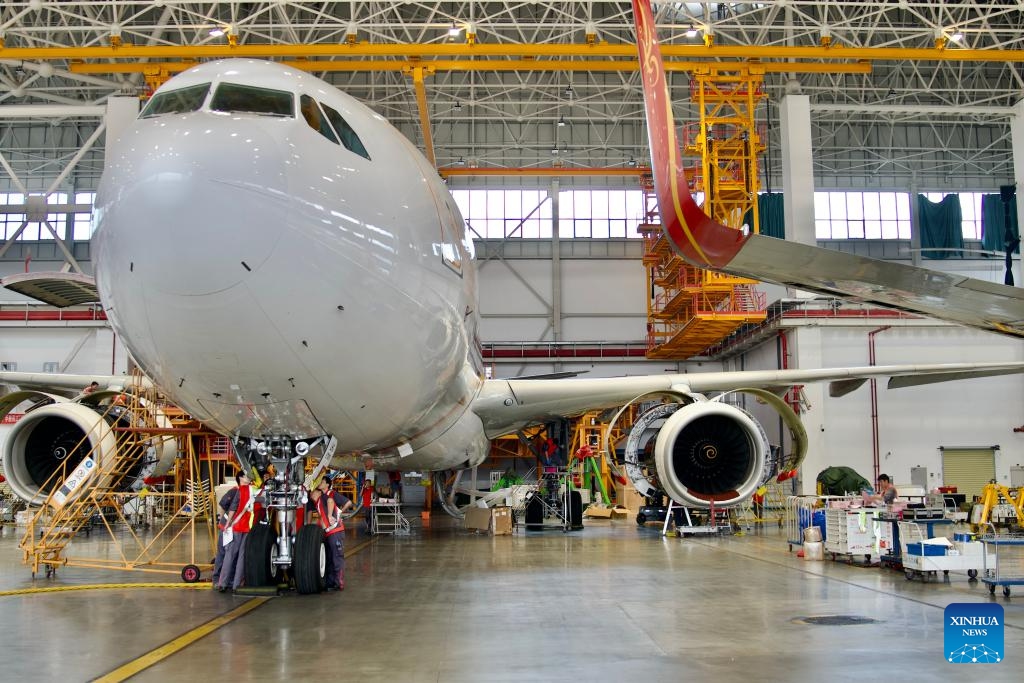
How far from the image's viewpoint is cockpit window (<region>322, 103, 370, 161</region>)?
5957 millimetres

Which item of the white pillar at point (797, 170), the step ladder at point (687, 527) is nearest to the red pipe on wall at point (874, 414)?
the white pillar at point (797, 170)

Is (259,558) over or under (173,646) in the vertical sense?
over

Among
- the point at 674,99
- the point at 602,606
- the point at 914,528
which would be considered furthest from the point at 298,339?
the point at 674,99

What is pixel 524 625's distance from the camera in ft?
20.7

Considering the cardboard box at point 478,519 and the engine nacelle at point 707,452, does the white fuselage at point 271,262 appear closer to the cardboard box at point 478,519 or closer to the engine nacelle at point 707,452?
the engine nacelle at point 707,452

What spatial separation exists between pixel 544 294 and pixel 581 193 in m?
4.07

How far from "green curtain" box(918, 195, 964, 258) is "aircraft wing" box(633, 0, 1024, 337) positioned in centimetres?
3301

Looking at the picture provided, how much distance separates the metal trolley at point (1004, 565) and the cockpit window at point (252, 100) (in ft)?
20.8

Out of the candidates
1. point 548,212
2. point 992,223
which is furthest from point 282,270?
point 992,223

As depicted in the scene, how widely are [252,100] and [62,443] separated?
7732mm

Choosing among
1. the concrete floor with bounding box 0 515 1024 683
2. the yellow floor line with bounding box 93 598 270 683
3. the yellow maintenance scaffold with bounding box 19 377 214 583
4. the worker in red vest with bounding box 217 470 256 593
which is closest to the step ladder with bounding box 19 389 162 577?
the yellow maintenance scaffold with bounding box 19 377 214 583

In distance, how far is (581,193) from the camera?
3434cm

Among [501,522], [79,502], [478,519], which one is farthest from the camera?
[478,519]

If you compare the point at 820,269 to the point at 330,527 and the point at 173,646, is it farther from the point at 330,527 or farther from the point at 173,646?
the point at 330,527
